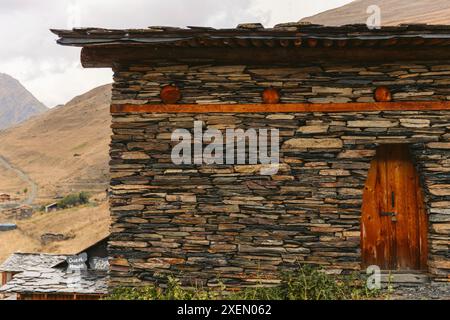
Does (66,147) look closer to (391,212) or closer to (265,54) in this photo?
(265,54)

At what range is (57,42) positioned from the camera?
580 cm

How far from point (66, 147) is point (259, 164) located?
79.3m

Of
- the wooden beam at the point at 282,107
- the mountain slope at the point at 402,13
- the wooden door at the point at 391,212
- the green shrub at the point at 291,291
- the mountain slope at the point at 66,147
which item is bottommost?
the green shrub at the point at 291,291

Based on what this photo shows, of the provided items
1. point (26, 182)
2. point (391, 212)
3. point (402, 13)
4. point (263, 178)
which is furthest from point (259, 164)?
point (26, 182)

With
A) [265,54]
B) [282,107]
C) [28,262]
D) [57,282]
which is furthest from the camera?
[28,262]

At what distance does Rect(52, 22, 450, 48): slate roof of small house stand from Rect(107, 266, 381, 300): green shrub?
303 centimetres

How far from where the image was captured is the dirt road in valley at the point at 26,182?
48.3 m

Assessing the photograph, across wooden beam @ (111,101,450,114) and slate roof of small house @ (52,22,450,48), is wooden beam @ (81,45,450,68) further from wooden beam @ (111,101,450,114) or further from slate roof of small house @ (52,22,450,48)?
wooden beam @ (111,101,450,114)

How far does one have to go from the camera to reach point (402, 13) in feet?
172

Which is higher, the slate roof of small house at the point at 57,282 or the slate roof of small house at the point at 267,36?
the slate roof of small house at the point at 267,36

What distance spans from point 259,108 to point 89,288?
610cm

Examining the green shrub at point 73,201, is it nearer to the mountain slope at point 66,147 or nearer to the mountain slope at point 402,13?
the mountain slope at point 66,147

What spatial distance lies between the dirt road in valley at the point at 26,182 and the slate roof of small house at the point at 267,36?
43.7m

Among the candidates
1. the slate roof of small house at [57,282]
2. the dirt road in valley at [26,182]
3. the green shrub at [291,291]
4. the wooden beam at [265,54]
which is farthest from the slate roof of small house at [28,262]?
the dirt road in valley at [26,182]
